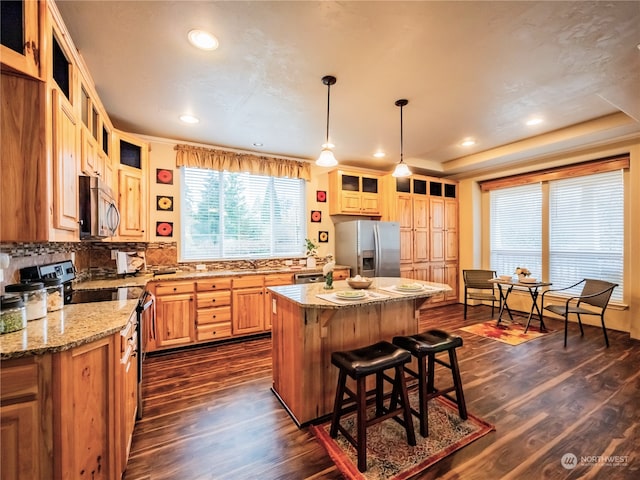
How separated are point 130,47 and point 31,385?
7.12 ft

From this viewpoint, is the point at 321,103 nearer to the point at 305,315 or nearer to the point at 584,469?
the point at 305,315

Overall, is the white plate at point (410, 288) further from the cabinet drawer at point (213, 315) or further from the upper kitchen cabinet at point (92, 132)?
the upper kitchen cabinet at point (92, 132)

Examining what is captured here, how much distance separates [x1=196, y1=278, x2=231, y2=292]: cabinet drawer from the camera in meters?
3.53

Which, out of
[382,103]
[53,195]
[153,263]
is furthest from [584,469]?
[153,263]

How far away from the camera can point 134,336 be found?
1950 mm

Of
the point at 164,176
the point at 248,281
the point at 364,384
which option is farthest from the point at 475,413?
the point at 164,176

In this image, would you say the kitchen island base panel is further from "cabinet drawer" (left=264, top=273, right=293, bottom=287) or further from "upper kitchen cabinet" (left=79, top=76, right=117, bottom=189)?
"upper kitchen cabinet" (left=79, top=76, right=117, bottom=189)

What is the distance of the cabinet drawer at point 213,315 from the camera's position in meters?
3.54

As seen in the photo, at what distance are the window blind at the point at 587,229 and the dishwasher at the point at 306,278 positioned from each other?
387 centimetres

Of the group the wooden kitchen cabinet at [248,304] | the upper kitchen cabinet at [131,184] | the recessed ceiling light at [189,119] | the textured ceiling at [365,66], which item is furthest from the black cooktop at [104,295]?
the recessed ceiling light at [189,119]

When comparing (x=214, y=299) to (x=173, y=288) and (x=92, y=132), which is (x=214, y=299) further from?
(x=92, y=132)

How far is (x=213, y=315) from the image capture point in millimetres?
3615

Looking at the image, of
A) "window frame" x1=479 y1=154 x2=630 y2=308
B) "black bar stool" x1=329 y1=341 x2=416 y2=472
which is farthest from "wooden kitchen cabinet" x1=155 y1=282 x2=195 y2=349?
"window frame" x1=479 y1=154 x2=630 y2=308

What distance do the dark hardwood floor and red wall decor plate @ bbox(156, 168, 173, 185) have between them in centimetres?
225
